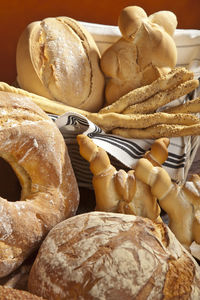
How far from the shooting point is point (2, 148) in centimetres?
87

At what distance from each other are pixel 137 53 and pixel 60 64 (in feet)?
0.87

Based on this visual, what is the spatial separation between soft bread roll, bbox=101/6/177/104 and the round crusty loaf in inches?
27.1

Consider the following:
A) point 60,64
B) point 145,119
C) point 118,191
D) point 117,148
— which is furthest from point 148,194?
point 60,64

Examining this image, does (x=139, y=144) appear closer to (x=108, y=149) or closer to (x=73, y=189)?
(x=108, y=149)

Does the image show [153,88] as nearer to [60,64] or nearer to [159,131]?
[159,131]

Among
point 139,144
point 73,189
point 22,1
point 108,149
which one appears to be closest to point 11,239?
point 73,189

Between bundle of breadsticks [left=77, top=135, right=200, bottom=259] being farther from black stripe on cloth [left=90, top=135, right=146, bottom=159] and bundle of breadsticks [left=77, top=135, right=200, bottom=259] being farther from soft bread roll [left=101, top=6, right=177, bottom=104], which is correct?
soft bread roll [left=101, top=6, right=177, bottom=104]

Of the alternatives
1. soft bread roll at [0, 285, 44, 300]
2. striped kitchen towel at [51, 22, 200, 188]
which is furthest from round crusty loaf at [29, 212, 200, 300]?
striped kitchen towel at [51, 22, 200, 188]

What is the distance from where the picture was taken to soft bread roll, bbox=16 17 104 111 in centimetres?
128

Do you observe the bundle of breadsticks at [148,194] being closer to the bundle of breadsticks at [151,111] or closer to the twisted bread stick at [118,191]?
the twisted bread stick at [118,191]

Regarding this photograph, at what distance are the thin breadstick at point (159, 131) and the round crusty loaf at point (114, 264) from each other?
1.41 feet

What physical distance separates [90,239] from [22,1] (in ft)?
4.95

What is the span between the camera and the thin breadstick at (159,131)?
116 centimetres

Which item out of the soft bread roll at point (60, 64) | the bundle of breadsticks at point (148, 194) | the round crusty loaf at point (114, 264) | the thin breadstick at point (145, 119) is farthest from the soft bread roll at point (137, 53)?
the round crusty loaf at point (114, 264)
